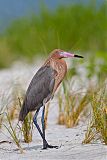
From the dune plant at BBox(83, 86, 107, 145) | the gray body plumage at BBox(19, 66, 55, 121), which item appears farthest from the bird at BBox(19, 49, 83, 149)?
Result: the dune plant at BBox(83, 86, 107, 145)

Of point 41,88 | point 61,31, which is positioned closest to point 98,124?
point 41,88

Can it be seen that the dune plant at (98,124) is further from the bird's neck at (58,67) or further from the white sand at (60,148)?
the bird's neck at (58,67)

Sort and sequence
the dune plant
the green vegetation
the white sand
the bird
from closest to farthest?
the white sand, the dune plant, the bird, the green vegetation

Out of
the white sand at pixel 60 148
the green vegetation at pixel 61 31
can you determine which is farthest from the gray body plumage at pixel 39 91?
the green vegetation at pixel 61 31

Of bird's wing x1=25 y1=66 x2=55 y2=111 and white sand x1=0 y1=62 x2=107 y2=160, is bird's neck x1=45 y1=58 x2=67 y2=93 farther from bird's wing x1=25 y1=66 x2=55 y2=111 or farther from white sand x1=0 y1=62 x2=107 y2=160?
white sand x1=0 y1=62 x2=107 y2=160

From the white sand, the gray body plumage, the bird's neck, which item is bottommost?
the white sand

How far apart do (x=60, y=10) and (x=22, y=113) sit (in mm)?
8983

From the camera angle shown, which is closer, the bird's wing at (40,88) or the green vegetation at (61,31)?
the bird's wing at (40,88)

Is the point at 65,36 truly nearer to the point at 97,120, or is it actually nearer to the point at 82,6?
the point at 82,6

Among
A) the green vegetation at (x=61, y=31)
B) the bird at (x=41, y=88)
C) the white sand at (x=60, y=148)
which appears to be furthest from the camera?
the green vegetation at (x=61, y=31)

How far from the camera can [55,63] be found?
566cm

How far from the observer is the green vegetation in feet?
46.1

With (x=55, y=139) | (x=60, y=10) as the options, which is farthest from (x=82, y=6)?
(x=55, y=139)

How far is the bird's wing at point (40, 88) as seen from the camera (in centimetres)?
555
